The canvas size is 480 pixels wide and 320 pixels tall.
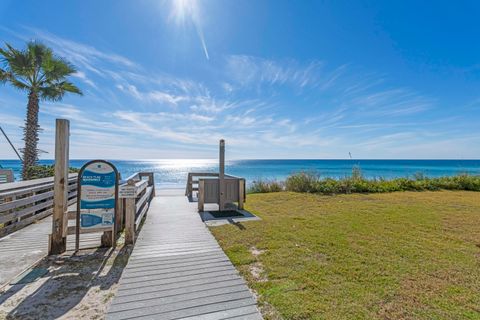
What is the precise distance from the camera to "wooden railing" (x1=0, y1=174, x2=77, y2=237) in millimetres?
4137

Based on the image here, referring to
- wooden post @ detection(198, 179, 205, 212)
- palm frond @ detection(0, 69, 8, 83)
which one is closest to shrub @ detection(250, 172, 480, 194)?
wooden post @ detection(198, 179, 205, 212)

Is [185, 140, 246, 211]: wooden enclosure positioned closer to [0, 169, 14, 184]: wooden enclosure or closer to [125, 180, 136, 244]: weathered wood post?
[125, 180, 136, 244]: weathered wood post

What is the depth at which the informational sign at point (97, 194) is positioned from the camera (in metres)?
3.33

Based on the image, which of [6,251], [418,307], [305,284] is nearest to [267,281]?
[305,284]

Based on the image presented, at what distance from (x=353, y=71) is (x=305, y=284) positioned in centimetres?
1005

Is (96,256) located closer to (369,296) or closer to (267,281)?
(267,281)

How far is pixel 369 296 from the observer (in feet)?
7.07

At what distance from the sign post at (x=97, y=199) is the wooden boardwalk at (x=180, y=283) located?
648 mm

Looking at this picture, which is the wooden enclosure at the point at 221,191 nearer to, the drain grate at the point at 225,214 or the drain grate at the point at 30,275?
the drain grate at the point at 225,214

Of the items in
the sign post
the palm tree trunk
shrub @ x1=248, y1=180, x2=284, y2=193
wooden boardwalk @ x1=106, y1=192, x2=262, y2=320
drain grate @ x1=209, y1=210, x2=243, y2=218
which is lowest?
wooden boardwalk @ x1=106, y1=192, x2=262, y2=320

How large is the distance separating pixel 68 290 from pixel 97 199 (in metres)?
1.44

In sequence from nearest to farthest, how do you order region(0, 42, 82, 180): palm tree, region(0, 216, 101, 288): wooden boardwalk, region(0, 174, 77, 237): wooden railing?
region(0, 216, 101, 288): wooden boardwalk < region(0, 174, 77, 237): wooden railing < region(0, 42, 82, 180): palm tree

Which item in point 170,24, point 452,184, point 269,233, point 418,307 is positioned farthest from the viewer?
point 452,184

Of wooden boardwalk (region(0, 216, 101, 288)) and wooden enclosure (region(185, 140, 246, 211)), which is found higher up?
wooden enclosure (region(185, 140, 246, 211))
